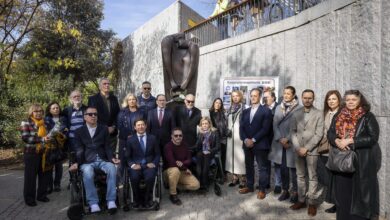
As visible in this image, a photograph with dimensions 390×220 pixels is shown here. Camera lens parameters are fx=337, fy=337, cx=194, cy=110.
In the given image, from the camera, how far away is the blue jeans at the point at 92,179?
13.8 ft

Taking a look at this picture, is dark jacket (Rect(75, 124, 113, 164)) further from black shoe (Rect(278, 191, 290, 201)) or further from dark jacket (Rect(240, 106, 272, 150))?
black shoe (Rect(278, 191, 290, 201))

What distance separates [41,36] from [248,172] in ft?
49.8

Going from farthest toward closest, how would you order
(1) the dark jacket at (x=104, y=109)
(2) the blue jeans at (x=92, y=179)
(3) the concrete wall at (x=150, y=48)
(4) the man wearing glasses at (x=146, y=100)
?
(3) the concrete wall at (x=150, y=48) < (4) the man wearing glasses at (x=146, y=100) < (1) the dark jacket at (x=104, y=109) < (2) the blue jeans at (x=92, y=179)

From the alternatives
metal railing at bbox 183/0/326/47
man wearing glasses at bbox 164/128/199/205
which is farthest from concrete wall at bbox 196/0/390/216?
man wearing glasses at bbox 164/128/199/205

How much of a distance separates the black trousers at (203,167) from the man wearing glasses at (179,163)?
126 mm

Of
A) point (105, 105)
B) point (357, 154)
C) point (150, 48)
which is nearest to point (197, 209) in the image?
point (357, 154)

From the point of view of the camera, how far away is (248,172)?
5.31 metres

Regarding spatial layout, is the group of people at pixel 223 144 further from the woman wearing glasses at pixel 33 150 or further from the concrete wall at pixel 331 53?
the concrete wall at pixel 331 53

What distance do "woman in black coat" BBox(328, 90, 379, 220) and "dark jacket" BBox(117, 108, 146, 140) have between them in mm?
2925

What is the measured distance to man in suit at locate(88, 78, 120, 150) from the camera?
5.52m

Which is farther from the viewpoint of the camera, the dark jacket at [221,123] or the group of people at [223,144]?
the dark jacket at [221,123]

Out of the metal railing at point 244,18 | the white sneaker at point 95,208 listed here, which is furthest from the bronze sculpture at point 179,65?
the metal railing at point 244,18

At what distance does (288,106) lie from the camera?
4.89 metres

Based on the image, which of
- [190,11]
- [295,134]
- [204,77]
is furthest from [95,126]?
[190,11]
